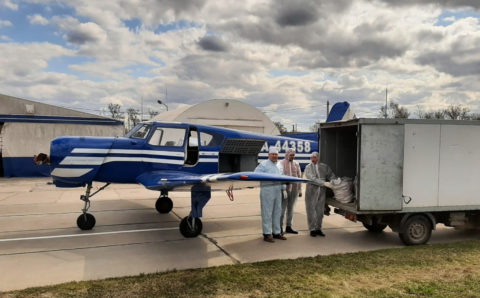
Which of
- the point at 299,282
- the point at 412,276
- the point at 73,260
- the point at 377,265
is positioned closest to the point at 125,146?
the point at 73,260

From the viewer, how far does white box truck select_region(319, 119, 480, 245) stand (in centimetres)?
648

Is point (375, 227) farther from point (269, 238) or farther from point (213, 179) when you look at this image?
point (213, 179)

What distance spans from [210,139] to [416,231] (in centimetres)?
490

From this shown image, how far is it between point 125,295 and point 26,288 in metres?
1.42

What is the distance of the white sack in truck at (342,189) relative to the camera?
23.7 ft

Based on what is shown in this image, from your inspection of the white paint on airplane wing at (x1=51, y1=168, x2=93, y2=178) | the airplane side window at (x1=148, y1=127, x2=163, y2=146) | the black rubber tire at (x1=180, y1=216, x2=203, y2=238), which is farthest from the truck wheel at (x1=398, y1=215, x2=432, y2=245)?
the white paint on airplane wing at (x1=51, y1=168, x2=93, y2=178)

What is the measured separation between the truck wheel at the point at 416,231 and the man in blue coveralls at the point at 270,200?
2376mm

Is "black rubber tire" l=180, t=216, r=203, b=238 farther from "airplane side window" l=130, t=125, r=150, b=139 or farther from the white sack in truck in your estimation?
the white sack in truck

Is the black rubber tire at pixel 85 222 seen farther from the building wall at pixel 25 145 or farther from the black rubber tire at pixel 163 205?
the building wall at pixel 25 145

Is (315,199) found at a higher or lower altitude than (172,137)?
lower

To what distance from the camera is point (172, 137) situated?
26.6 ft

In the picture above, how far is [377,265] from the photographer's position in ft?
18.3

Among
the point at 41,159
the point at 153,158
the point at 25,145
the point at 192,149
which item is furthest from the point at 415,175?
the point at 25,145

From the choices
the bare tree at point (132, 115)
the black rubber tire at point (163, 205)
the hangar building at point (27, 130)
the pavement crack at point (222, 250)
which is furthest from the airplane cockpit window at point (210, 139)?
the bare tree at point (132, 115)
